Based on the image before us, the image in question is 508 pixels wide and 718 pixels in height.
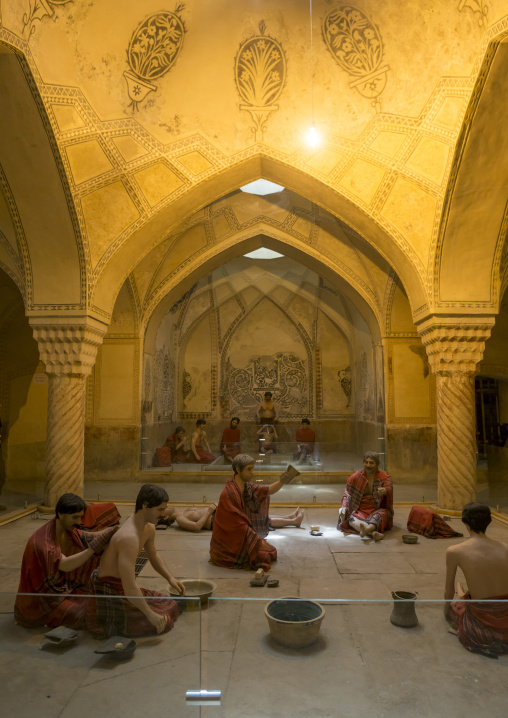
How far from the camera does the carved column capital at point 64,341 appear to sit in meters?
6.56

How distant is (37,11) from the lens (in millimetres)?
4895

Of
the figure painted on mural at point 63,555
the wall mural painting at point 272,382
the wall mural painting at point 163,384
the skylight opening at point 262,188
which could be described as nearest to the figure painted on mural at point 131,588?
the figure painted on mural at point 63,555

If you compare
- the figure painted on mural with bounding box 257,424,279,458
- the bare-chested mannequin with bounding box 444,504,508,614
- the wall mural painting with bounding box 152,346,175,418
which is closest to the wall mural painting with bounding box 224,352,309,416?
the wall mural painting with bounding box 152,346,175,418

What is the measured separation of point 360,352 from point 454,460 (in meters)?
5.45

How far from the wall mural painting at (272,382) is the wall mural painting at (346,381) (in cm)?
86

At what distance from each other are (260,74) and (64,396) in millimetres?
4508

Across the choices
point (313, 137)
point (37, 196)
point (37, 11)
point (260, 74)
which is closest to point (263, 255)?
point (313, 137)

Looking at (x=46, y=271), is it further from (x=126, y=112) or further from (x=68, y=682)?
(x=68, y=682)

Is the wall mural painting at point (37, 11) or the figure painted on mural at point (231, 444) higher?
the wall mural painting at point (37, 11)

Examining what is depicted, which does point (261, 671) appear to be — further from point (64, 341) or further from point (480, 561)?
point (64, 341)

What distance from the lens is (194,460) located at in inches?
360

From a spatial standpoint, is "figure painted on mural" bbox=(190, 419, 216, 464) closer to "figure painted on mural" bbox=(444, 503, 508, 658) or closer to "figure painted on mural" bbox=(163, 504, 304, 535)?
"figure painted on mural" bbox=(163, 504, 304, 535)

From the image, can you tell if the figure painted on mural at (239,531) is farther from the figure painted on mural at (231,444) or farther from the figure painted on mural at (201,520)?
the figure painted on mural at (231,444)

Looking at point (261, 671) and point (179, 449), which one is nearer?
point (261, 671)
